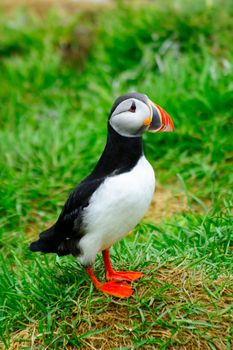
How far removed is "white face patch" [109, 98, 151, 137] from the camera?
9.80ft

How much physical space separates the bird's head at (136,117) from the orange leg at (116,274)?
0.64 m

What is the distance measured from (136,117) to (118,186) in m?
0.32

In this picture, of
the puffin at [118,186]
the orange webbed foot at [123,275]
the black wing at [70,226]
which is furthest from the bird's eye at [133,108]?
the orange webbed foot at [123,275]

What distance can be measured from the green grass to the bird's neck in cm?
62

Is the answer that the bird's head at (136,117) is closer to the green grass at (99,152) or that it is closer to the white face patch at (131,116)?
the white face patch at (131,116)

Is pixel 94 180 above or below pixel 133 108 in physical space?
below

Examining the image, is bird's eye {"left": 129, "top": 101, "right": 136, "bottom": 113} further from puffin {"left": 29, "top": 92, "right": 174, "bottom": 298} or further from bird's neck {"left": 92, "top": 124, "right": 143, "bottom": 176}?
bird's neck {"left": 92, "top": 124, "right": 143, "bottom": 176}

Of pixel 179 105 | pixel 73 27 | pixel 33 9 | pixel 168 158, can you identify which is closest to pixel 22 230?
pixel 168 158

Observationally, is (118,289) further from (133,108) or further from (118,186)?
(133,108)

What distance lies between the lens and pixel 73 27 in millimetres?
7980

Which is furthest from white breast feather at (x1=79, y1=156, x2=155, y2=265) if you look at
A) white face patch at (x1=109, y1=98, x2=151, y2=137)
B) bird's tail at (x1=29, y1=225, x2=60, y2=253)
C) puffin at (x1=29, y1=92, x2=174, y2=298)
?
bird's tail at (x1=29, y1=225, x2=60, y2=253)

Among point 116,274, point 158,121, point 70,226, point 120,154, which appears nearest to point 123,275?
point 116,274

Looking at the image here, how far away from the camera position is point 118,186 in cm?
296

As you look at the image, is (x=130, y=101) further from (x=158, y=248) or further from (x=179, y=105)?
(x=179, y=105)
